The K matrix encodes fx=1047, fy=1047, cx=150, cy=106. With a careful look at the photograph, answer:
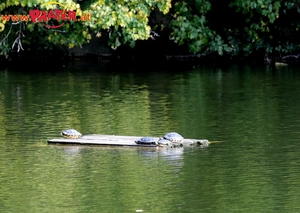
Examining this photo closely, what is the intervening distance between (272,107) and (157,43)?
40.4 ft

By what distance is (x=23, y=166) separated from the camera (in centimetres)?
1341

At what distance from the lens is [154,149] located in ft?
47.1

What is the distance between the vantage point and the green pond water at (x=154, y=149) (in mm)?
11406

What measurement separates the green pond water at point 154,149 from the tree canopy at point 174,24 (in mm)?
1338

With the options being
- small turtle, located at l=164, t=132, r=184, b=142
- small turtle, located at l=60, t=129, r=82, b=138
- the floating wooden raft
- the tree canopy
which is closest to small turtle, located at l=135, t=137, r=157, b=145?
the floating wooden raft

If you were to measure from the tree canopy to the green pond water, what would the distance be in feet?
4.39

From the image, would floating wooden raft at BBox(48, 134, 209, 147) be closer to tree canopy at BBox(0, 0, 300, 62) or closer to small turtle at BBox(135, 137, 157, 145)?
small turtle at BBox(135, 137, 157, 145)

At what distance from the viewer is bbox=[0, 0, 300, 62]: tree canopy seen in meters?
23.9

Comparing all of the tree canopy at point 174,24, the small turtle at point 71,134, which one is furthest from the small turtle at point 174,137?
the tree canopy at point 174,24

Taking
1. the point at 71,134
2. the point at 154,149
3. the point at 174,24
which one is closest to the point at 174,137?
the point at 154,149

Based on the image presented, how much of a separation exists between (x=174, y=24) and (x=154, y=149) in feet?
43.2

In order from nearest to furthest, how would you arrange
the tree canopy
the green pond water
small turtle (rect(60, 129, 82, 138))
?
the green pond water
small turtle (rect(60, 129, 82, 138))
the tree canopy

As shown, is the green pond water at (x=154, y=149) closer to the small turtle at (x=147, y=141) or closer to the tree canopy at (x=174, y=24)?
the small turtle at (x=147, y=141)

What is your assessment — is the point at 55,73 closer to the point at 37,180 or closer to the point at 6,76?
the point at 6,76
